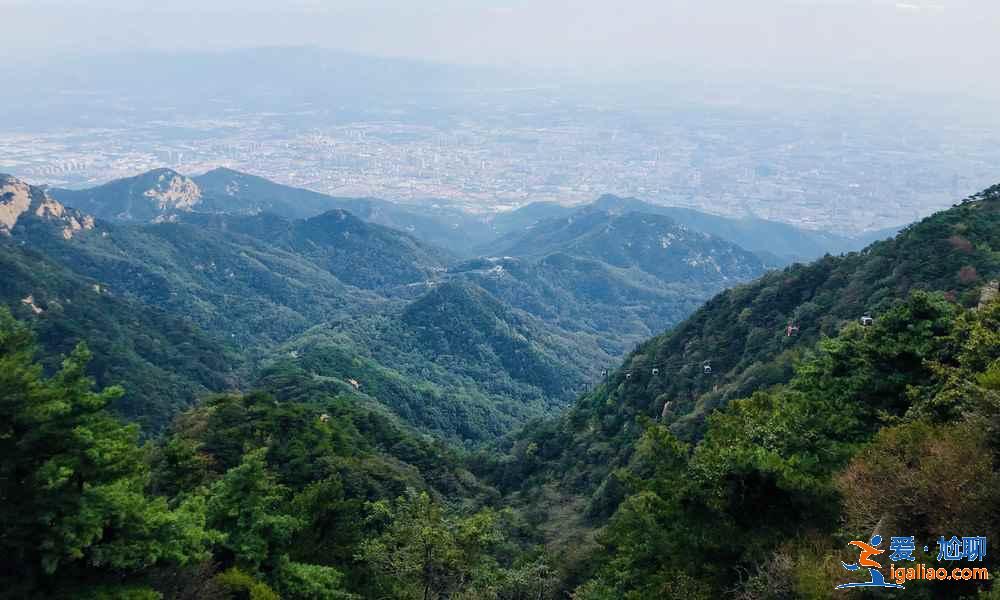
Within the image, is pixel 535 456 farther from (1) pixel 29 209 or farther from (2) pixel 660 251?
(2) pixel 660 251

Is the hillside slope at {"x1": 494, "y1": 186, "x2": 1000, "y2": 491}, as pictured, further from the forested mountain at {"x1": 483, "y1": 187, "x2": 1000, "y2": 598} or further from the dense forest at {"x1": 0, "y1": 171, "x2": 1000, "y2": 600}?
the dense forest at {"x1": 0, "y1": 171, "x2": 1000, "y2": 600}

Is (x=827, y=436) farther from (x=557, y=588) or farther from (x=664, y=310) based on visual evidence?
(x=664, y=310)

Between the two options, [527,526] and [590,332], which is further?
[590,332]

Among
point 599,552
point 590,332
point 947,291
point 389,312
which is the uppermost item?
point 947,291

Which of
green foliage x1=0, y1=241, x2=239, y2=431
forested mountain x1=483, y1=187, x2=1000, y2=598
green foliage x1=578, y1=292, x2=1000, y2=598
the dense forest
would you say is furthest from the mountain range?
green foliage x1=578, y1=292, x2=1000, y2=598

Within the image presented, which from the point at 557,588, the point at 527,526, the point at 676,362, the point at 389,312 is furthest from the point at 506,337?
the point at 557,588

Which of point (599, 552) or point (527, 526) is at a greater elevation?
point (599, 552)
